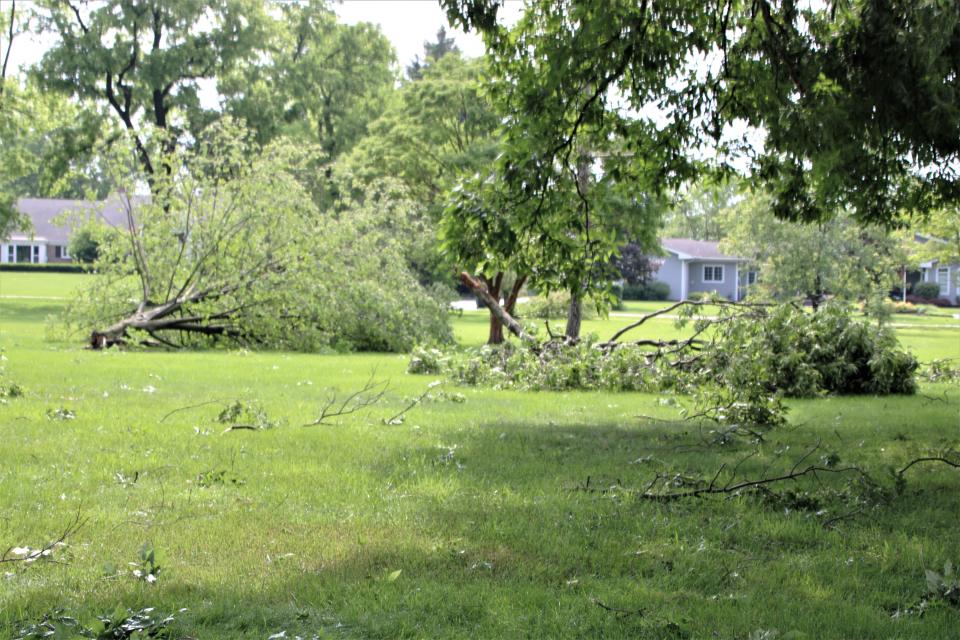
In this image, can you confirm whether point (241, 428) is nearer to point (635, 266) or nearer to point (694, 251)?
point (635, 266)

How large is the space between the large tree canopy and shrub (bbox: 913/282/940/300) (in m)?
56.5

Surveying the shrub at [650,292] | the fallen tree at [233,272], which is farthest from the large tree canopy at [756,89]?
the shrub at [650,292]

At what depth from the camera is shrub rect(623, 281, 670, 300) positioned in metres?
64.1

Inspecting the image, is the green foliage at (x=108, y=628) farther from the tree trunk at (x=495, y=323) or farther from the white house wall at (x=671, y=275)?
the white house wall at (x=671, y=275)

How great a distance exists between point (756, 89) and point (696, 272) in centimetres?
5970

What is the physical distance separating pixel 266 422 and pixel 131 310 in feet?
39.1

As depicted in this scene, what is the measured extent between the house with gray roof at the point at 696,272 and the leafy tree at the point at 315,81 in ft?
93.8

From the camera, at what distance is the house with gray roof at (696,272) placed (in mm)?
65125

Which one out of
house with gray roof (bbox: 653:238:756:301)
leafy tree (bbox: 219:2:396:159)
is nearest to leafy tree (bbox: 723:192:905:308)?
leafy tree (bbox: 219:2:396:159)

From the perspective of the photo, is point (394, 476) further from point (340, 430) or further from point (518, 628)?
point (518, 628)

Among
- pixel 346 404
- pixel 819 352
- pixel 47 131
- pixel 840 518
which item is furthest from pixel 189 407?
pixel 47 131

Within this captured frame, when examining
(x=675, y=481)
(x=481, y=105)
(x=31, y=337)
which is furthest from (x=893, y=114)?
(x=31, y=337)

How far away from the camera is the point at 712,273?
66125 mm

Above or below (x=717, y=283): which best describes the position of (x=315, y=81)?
above
